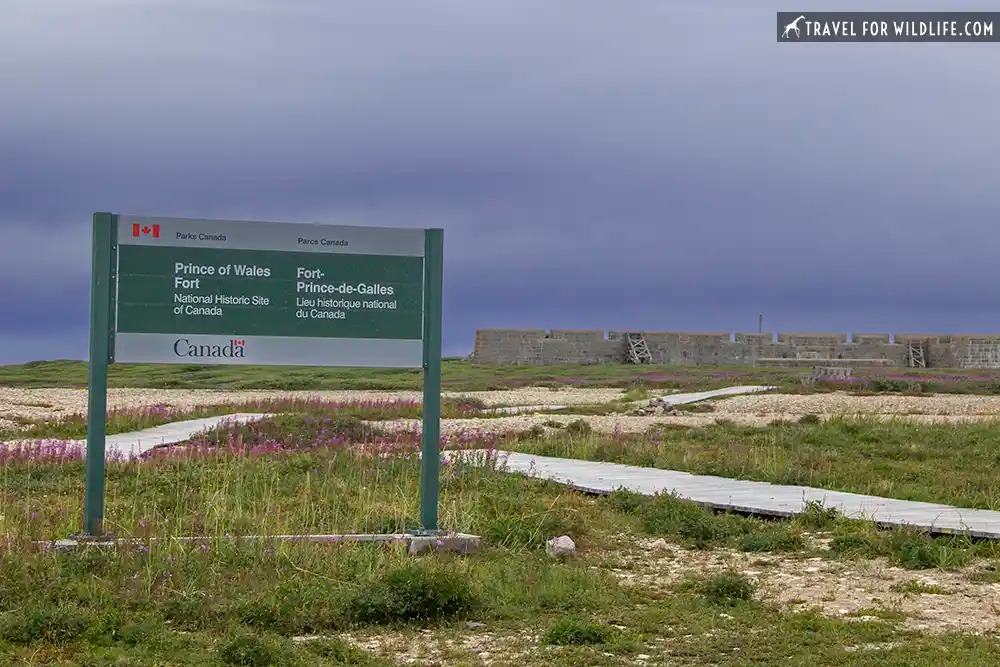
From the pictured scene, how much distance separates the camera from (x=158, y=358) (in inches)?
371

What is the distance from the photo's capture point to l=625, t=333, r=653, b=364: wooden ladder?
58.9 metres

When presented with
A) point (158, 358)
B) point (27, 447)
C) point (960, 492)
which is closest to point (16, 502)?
point (158, 358)

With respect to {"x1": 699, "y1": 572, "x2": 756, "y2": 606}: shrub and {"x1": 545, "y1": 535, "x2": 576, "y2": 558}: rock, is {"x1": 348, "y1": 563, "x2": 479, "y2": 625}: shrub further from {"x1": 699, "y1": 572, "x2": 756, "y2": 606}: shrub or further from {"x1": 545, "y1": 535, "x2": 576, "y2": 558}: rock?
{"x1": 545, "y1": 535, "x2": 576, "y2": 558}: rock

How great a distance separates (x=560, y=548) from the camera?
9328 mm

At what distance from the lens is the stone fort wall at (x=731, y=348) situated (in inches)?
2266

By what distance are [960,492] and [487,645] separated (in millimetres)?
8091

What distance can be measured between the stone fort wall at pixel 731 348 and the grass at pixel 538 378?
162cm

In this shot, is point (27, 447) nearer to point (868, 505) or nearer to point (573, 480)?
point (573, 480)

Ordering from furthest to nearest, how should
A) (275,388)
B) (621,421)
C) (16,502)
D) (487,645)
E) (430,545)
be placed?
(275,388) → (621,421) → (16,502) → (430,545) → (487,645)

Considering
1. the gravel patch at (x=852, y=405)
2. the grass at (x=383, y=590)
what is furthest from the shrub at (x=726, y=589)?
the gravel patch at (x=852, y=405)

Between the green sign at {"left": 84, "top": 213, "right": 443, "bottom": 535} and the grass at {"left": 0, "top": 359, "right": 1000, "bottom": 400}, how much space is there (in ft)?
80.6
